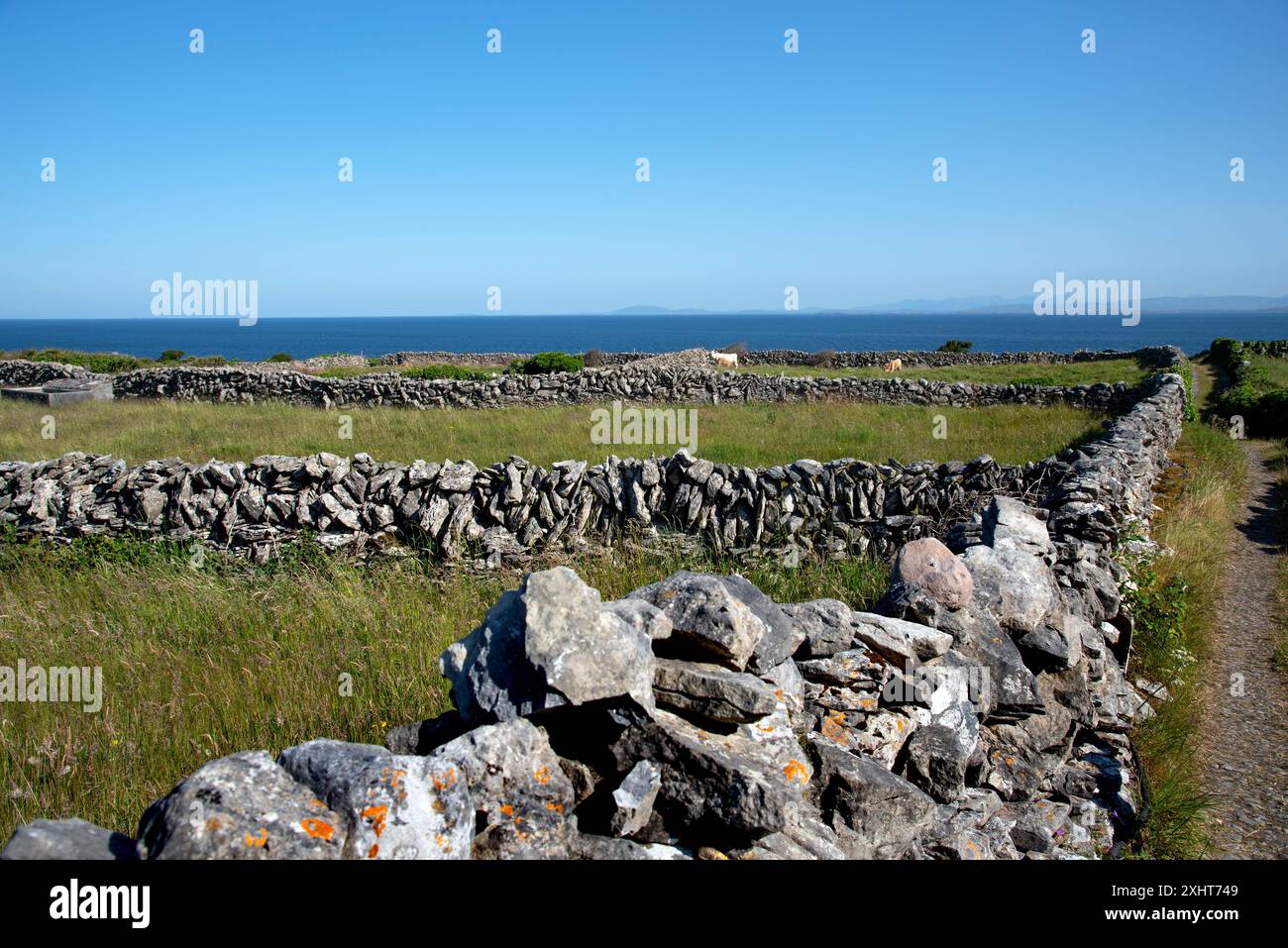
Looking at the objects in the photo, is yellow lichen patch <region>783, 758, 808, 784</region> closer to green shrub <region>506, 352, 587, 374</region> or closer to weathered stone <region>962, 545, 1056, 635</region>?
weathered stone <region>962, 545, 1056, 635</region>

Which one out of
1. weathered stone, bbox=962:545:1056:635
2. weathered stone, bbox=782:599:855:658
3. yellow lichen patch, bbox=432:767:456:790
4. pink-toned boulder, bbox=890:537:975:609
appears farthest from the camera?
weathered stone, bbox=962:545:1056:635

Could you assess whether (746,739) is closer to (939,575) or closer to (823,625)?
(823,625)

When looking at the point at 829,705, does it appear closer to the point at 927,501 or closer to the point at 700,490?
the point at 700,490

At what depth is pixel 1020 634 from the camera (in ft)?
18.8

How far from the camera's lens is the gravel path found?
5.18 m

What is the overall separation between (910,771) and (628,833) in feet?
6.88

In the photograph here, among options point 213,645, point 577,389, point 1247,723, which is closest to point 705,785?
point 213,645

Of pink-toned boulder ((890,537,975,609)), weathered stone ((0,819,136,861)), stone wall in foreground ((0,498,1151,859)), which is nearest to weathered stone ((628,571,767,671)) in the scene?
stone wall in foreground ((0,498,1151,859))

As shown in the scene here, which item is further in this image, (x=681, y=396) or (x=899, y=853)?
(x=681, y=396)

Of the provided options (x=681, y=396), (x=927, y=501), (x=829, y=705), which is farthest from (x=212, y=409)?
(x=829, y=705)

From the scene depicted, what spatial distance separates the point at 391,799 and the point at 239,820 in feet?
1.48

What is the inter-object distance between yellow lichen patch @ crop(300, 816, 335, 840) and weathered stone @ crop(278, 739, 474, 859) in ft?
0.20

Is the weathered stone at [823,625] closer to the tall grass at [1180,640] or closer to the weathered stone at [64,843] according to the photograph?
the tall grass at [1180,640]
